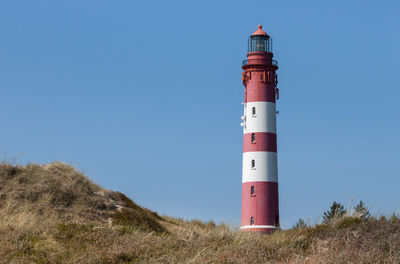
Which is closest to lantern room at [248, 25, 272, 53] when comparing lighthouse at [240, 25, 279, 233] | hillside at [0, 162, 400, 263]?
lighthouse at [240, 25, 279, 233]

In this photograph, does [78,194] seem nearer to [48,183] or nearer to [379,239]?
[48,183]

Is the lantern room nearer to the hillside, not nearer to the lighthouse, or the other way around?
the lighthouse

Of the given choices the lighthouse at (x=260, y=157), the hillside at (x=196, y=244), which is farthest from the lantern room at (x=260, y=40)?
the hillside at (x=196, y=244)

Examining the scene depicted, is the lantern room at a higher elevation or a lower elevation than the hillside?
higher

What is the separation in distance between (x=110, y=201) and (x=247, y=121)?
16.6 m

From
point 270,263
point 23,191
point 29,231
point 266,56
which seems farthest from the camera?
point 266,56

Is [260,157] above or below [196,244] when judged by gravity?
above

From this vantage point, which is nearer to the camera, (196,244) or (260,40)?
(196,244)

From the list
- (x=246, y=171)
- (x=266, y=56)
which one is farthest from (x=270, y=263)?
(x=266, y=56)

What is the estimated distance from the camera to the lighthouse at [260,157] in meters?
41.8

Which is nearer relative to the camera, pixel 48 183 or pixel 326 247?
pixel 326 247

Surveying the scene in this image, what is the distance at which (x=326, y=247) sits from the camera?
559 inches

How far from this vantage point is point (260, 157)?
41.9 m

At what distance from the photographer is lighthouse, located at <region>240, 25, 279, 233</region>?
4181cm
